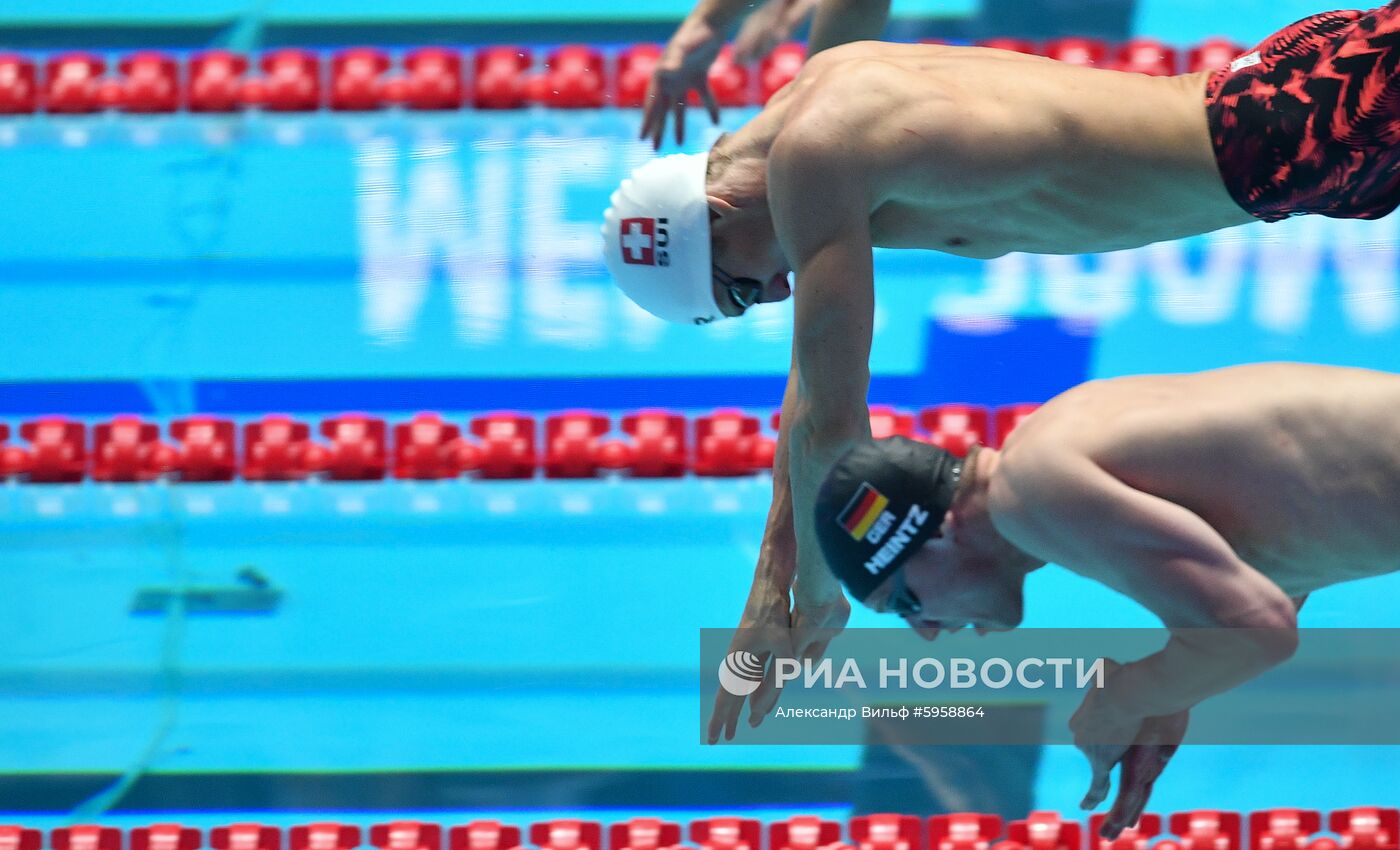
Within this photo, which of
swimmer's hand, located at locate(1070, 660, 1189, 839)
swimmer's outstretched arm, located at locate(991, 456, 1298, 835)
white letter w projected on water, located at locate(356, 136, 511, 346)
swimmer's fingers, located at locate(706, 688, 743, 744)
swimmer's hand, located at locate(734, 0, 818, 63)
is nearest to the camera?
swimmer's outstretched arm, located at locate(991, 456, 1298, 835)

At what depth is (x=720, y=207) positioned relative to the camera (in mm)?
2381

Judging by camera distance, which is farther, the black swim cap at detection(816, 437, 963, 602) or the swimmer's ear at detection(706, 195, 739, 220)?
the swimmer's ear at detection(706, 195, 739, 220)

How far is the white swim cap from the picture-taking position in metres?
2.39

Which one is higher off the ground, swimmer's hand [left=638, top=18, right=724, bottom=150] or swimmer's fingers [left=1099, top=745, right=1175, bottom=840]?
swimmer's hand [left=638, top=18, right=724, bottom=150]

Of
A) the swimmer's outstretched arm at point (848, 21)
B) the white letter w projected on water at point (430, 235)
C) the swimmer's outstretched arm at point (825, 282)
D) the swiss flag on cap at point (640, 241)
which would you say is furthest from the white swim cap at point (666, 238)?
the white letter w projected on water at point (430, 235)

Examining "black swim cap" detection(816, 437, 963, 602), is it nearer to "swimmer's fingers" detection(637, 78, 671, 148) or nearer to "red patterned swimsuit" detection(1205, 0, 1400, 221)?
"red patterned swimsuit" detection(1205, 0, 1400, 221)

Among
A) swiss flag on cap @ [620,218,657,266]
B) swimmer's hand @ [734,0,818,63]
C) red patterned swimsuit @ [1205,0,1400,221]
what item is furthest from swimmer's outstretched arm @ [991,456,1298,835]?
swimmer's hand @ [734,0,818,63]

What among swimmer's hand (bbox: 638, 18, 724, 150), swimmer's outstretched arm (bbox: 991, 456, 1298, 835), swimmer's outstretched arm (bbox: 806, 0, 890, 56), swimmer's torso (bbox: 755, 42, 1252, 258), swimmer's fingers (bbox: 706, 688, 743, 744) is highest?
swimmer's outstretched arm (bbox: 806, 0, 890, 56)

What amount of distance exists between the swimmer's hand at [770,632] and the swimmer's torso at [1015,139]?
2.02ft

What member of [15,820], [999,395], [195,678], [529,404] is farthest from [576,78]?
[15,820]

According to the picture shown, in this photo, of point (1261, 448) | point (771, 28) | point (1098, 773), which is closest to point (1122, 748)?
point (1098, 773)

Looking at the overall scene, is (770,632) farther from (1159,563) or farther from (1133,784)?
(1159,563)

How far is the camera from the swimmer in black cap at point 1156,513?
1.67 m

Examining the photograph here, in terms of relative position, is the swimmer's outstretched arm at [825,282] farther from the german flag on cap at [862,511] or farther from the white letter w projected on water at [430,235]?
the white letter w projected on water at [430,235]
